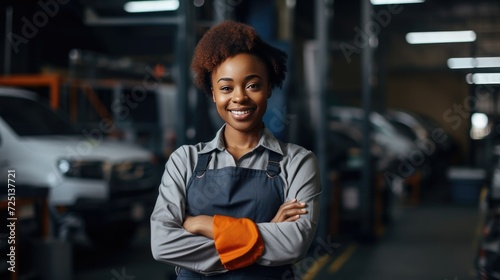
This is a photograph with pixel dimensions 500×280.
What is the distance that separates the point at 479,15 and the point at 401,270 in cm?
1111

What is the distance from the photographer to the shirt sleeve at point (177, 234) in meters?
1.92

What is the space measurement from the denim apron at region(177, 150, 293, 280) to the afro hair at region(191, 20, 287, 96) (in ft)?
0.90

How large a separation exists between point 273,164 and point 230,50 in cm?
35

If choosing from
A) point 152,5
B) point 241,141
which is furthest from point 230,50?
point 152,5

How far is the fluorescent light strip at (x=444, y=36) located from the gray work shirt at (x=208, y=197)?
1371 cm

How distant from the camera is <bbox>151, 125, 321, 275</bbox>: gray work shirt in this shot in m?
1.91

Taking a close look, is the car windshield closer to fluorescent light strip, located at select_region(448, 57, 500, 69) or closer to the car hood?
the car hood

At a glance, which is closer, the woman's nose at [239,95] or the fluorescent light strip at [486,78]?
the woman's nose at [239,95]

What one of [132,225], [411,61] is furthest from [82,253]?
[411,61]

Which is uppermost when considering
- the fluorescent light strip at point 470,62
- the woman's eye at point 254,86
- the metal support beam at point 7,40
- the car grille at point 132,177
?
the fluorescent light strip at point 470,62

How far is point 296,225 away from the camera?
1.94 meters

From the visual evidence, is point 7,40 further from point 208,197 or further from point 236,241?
point 236,241

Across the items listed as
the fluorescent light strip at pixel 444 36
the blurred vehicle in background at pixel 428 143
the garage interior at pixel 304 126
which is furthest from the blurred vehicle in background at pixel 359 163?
the fluorescent light strip at pixel 444 36

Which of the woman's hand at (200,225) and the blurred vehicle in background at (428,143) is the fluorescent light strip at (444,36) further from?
the woman's hand at (200,225)
